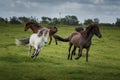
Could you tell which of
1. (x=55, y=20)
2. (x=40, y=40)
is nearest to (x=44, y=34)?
(x=40, y=40)

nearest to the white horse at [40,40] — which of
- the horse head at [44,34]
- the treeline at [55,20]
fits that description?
the horse head at [44,34]

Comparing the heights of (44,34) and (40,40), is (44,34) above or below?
above

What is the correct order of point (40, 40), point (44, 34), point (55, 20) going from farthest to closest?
point (55, 20)
point (44, 34)
point (40, 40)

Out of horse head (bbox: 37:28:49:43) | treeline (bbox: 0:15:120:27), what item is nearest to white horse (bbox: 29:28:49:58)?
horse head (bbox: 37:28:49:43)

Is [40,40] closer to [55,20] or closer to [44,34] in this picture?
[44,34]

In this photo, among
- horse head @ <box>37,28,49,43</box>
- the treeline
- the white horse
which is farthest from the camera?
the treeline

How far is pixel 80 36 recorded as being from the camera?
2095 cm

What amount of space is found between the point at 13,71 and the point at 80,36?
6.54 meters

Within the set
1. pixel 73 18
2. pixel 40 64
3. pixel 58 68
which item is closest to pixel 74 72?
pixel 58 68

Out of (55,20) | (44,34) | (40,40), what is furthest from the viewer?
(55,20)

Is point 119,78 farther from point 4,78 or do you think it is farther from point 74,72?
point 4,78

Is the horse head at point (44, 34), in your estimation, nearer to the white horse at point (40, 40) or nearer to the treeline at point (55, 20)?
the white horse at point (40, 40)

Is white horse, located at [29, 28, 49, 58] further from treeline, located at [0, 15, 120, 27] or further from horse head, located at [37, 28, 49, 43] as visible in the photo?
treeline, located at [0, 15, 120, 27]

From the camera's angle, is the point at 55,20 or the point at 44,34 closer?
the point at 44,34
